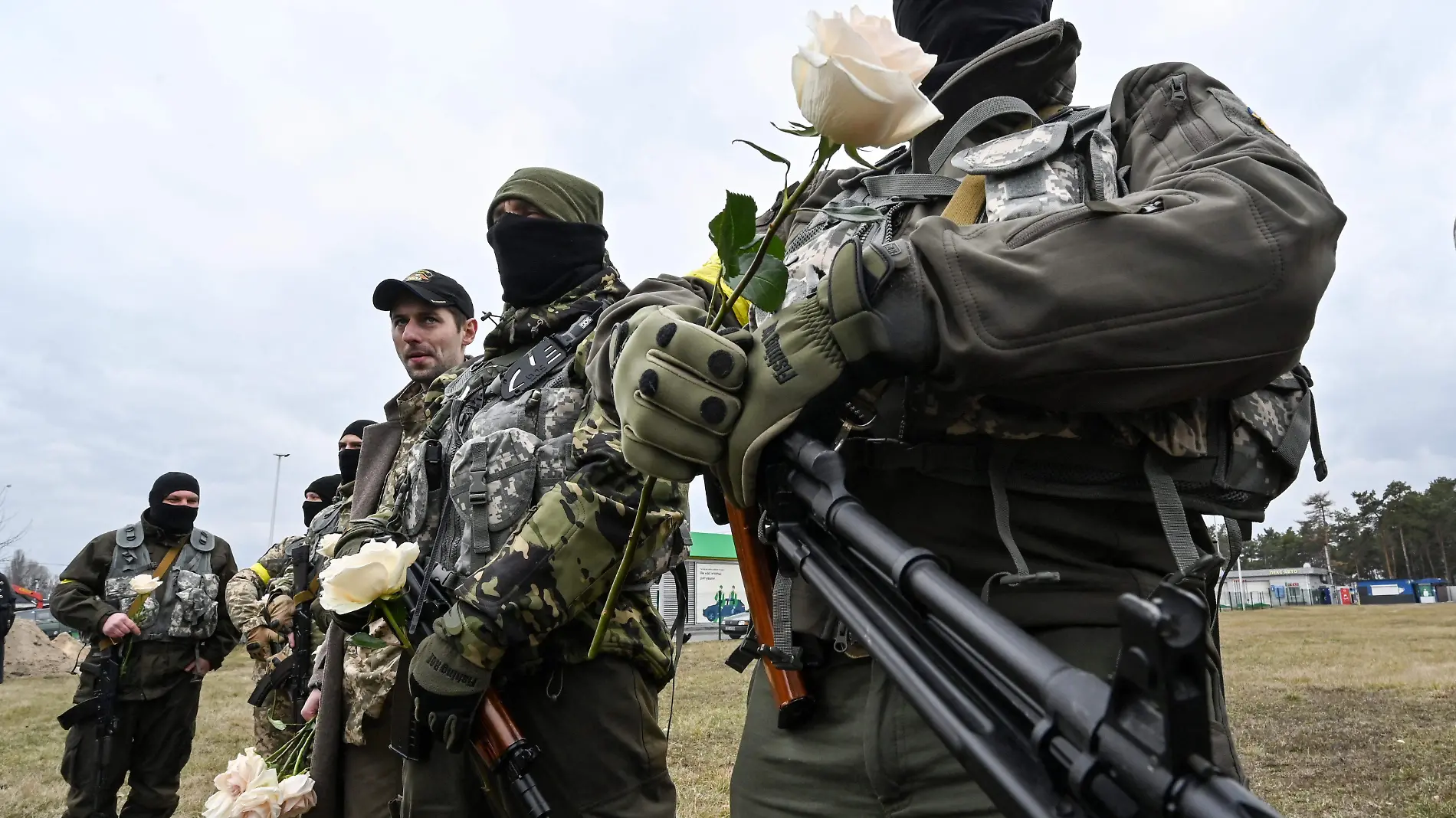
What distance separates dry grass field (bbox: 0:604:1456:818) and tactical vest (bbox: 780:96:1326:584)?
4.56m

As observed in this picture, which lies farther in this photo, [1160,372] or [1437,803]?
[1437,803]

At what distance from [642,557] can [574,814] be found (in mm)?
785

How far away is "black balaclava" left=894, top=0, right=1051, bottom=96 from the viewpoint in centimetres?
198

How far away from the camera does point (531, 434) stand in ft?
10.8

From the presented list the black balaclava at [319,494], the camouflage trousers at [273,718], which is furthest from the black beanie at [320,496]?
the camouflage trousers at [273,718]

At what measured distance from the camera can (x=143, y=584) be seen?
7859 millimetres

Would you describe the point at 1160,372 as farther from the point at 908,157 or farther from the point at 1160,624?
the point at 908,157

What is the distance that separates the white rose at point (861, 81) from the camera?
1.27 m

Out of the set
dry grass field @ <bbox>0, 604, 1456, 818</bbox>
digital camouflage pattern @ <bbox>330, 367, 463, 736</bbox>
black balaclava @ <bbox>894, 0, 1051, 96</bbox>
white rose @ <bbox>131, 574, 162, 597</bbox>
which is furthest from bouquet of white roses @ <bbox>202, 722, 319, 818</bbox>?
white rose @ <bbox>131, 574, 162, 597</bbox>

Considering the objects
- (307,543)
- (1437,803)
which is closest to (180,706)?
(307,543)

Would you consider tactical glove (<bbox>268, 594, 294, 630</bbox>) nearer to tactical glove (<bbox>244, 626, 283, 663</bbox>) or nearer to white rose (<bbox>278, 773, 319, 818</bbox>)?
tactical glove (<bbox>244, 626, 283, 663</bbox>)

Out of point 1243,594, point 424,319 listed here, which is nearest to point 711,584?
point 424,319

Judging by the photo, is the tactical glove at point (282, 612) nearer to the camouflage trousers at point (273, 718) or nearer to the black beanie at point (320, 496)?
the camouflage trousers at point (273, 718)

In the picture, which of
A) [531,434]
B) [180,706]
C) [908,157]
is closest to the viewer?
[908,157]
